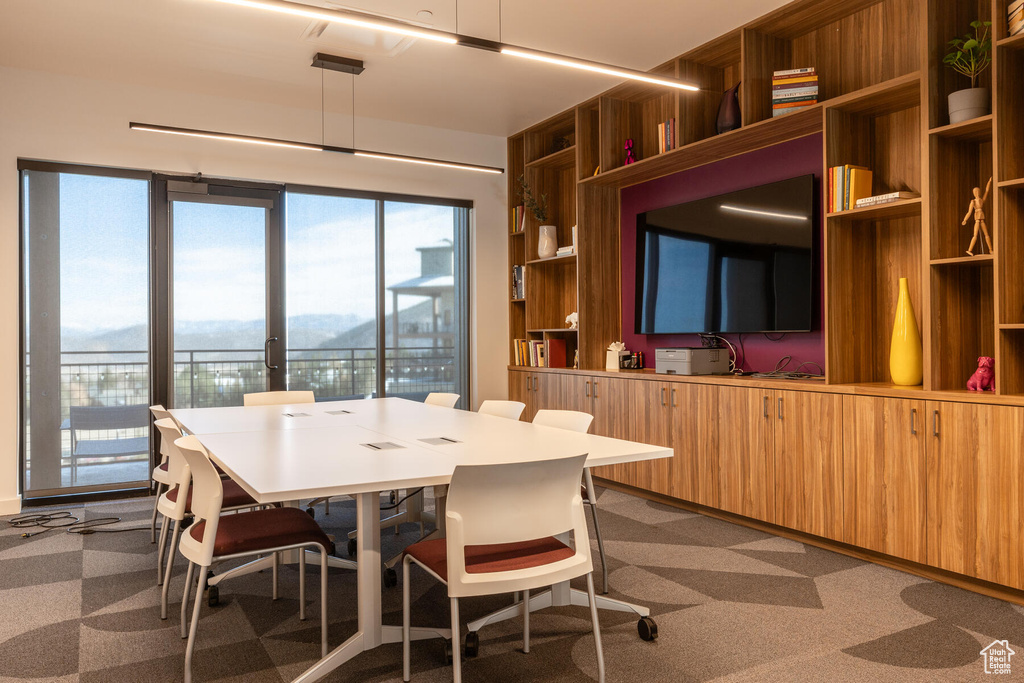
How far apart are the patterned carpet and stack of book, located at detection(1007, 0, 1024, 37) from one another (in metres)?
2.62

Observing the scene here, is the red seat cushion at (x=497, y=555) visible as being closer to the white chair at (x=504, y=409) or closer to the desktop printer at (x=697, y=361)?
the white chair at (x=504, y=409)

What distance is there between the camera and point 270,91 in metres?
5.75

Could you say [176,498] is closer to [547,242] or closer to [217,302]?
[217,302]

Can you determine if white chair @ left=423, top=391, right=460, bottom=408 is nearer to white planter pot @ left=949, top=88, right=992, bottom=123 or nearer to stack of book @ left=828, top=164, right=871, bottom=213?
stack of book @ left=828, top=164, right=871, bottom=213

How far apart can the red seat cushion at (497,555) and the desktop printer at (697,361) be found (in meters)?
2.64

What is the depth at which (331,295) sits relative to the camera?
6426 mm

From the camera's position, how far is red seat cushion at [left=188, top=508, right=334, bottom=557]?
2525mm

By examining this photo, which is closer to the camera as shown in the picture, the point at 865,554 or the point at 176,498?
the point at 176,498

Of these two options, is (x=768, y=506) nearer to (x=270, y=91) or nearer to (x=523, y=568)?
(x=523, y=568)

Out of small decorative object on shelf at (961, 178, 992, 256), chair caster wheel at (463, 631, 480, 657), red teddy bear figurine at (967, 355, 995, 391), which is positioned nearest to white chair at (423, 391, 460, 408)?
chair caster wheel at (463, 631, 480, 657)

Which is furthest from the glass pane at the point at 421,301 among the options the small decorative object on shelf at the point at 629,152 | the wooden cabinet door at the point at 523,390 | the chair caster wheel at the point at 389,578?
the chair caster wheel at the point at 389,578

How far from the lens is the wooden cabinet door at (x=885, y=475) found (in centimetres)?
344

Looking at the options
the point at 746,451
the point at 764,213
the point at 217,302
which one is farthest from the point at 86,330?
the point at 764,213

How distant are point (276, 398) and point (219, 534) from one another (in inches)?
103
